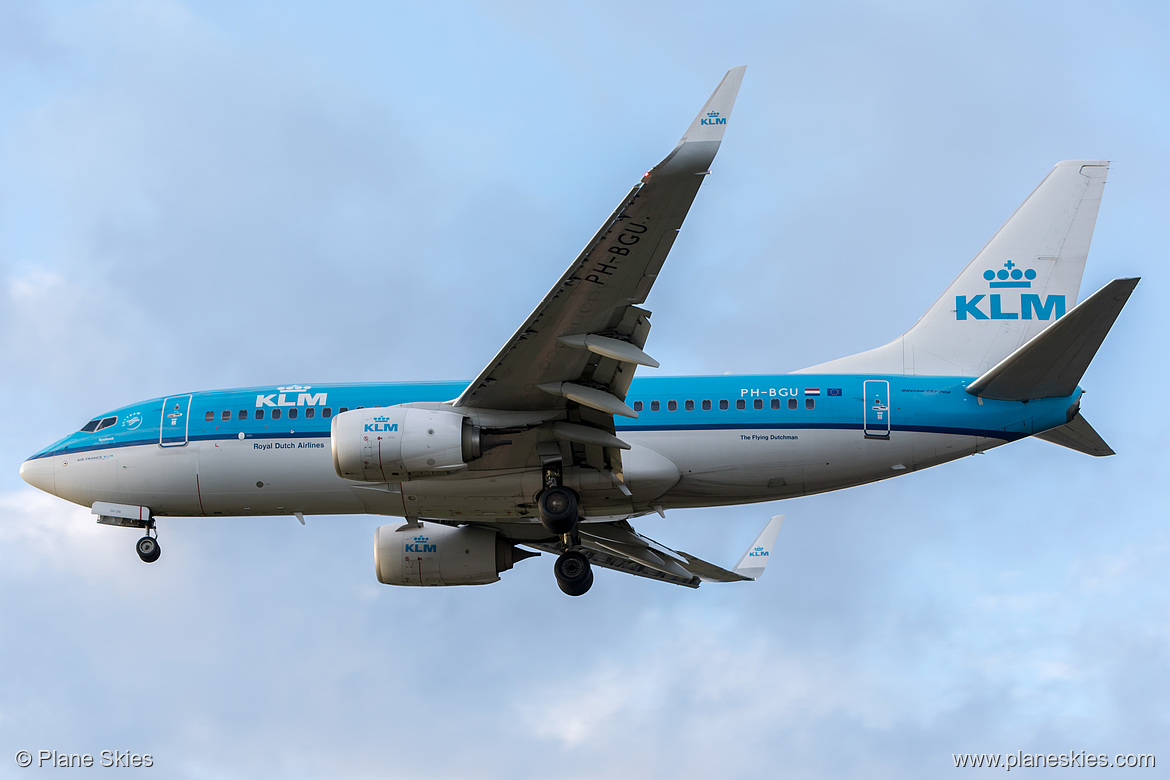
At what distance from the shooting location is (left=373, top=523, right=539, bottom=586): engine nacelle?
30359 mm

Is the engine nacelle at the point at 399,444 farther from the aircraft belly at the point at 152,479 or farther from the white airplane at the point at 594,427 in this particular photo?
the aircraft belly at the point at 152,479

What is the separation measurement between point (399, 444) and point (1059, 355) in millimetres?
12696

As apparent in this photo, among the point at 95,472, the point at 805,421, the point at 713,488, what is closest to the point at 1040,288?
the point at 805,421

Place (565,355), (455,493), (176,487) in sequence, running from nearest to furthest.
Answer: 1. (565,355)
2. (455,493)
3. (176,487)

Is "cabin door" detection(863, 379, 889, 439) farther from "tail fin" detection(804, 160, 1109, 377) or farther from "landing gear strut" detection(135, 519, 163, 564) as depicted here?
"landing gear strut" detection(135, 519, 163, 564)

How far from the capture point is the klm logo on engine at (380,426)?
23.7 meters

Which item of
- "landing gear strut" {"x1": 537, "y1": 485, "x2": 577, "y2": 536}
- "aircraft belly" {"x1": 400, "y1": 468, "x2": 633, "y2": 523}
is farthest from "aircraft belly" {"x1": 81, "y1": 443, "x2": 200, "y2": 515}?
"landing gear strut" {"x1": 537, "y1": 485, "x2": 577, "y2": 536}

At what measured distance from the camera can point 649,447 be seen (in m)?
26.4

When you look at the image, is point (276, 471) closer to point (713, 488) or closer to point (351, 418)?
point (351, 418)

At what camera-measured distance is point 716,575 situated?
33.4 m

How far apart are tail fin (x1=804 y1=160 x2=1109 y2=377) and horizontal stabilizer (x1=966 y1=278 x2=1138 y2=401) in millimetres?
1730

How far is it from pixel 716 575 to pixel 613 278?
14.5m

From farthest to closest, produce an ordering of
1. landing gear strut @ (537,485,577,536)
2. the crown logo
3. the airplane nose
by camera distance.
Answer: the airplane nose
the crown logo
landing gear strut @ (537,485,577,536)

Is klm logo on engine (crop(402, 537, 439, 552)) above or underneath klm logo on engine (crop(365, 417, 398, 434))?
above
